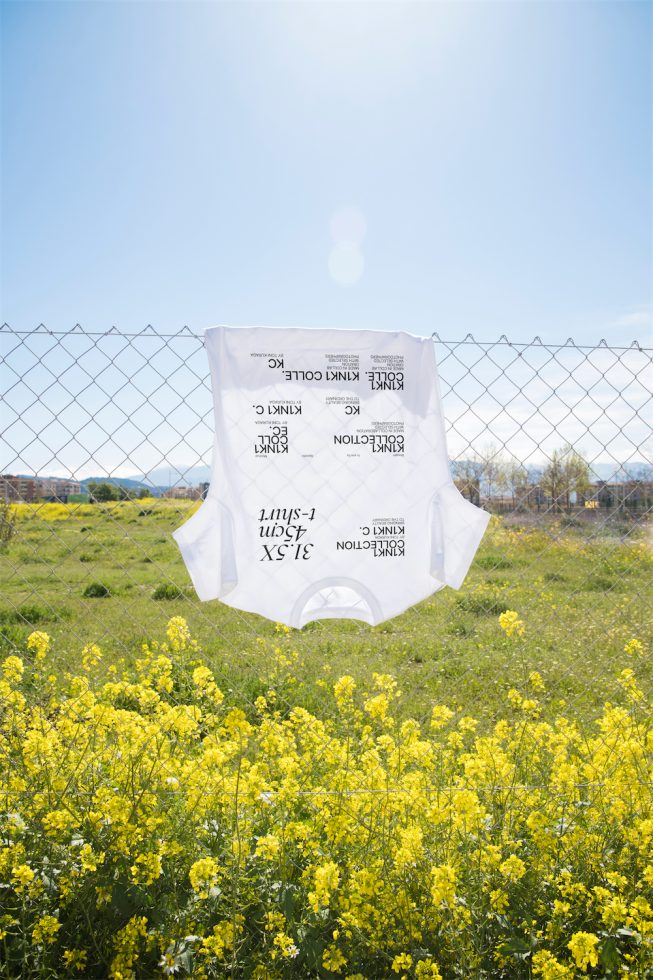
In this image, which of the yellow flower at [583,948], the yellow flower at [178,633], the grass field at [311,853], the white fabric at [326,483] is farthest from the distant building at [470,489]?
the yellow flower at [583,948]

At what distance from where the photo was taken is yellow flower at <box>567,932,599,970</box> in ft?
6.20

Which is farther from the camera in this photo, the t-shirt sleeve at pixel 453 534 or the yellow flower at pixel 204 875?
the t-shirt sleeve at pixel 453 534

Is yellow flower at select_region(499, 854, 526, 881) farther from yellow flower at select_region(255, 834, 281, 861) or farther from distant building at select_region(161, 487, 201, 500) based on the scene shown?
distant building at select_region(161, 487, 201, 500)

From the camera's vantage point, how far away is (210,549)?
8.05 ft

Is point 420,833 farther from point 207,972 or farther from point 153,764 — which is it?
point 153,764

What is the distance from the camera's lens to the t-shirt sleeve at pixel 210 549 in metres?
2.43

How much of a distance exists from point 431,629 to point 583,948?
4.13 m

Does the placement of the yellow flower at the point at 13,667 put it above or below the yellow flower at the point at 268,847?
above

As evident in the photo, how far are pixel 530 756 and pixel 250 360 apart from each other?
189cm

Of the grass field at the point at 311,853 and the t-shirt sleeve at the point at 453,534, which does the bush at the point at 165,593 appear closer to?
the grass field at the point at 311,853

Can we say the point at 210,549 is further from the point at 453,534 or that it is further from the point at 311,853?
the point at 311,853

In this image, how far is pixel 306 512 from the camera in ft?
8.36

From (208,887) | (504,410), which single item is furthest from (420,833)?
(504,410)

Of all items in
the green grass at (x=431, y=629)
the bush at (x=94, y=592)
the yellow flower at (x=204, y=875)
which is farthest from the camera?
the bush at (x=94, y=592)
